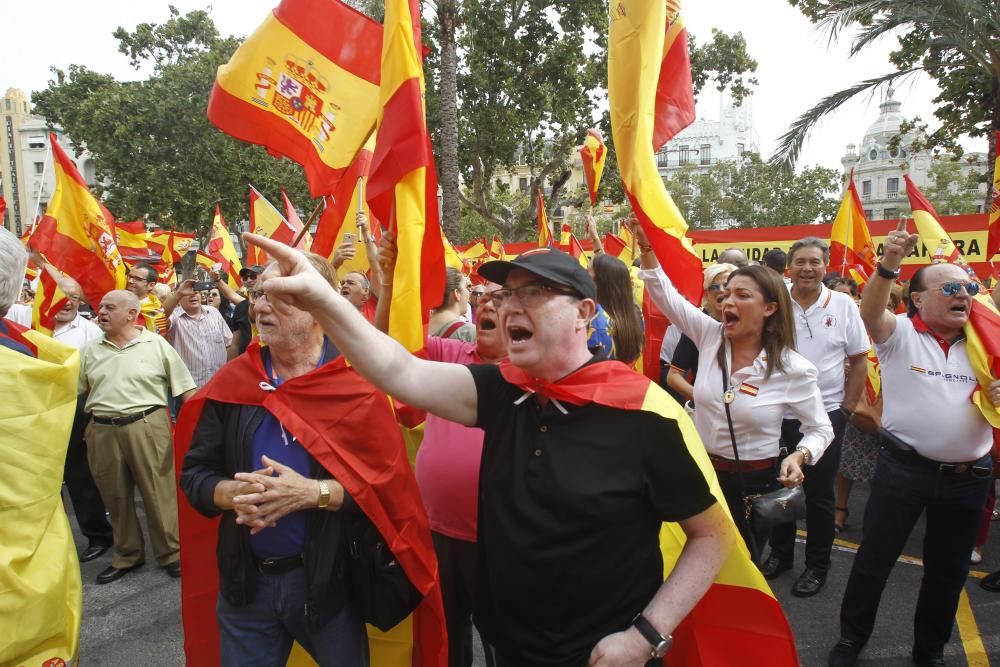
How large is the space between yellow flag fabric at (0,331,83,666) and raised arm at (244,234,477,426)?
88cm

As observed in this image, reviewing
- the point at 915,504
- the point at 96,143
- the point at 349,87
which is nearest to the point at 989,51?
the point at 915,504

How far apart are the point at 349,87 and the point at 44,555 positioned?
245 centimetres

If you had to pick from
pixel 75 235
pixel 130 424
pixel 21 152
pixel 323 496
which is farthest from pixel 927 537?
pixel 21 152

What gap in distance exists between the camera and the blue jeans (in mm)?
2295

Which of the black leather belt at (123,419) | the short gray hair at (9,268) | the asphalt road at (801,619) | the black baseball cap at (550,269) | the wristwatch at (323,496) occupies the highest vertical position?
the short gray hair at (9,268)

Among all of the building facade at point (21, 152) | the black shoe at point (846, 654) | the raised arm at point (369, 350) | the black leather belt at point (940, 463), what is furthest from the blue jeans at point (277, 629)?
the building facade at point (21, 152)

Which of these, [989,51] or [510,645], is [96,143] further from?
[510,645]

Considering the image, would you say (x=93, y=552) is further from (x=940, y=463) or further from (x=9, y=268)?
(x=940, y=463)

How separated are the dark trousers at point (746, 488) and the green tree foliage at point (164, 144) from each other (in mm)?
25141

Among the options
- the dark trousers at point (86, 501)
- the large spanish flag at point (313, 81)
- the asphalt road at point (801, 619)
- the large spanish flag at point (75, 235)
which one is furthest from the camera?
the large spanish flag at point (75, 235)

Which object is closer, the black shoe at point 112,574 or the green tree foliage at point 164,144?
the black shoe at point 112,574

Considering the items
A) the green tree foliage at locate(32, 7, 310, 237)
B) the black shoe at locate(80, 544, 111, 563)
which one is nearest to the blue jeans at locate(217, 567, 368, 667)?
the black shoe at locate(80, 544, 111, 563)

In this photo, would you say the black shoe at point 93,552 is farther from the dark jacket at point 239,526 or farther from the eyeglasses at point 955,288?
the eyeglasses at point 955,288

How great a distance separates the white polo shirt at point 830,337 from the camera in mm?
4371
